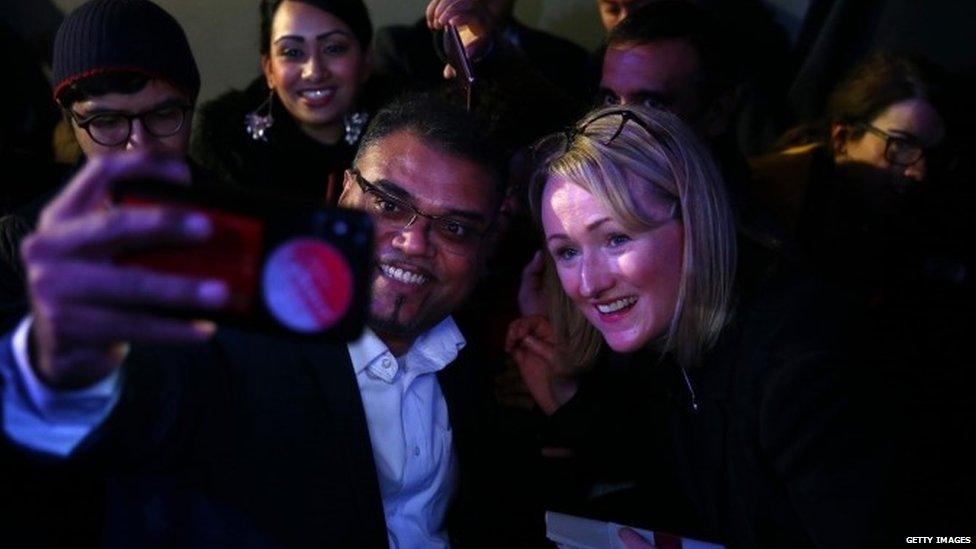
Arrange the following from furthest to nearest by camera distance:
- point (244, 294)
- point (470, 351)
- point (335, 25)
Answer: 1. point (335, 25)
2. point (470, 351)
3. point (244, 294)

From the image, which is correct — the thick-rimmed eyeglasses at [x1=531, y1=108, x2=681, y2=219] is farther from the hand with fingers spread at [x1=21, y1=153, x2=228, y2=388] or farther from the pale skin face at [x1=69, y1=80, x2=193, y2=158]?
the hand with fingers spread at [x1=21, y1=153, x2=228, y2=388]

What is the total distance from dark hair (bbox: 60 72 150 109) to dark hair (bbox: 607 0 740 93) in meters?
1.28

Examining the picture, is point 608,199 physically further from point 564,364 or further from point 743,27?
point 743,27

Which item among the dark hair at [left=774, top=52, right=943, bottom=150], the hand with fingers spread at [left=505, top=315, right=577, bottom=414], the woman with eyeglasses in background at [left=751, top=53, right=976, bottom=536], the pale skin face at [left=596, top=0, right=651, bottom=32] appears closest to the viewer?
the hand with fingers spread at [left=505, top=315, right=577, bottom=414]

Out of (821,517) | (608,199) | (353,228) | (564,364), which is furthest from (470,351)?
(353,228)

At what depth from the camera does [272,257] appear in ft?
3.01

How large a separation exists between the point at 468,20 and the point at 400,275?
100 centimetres

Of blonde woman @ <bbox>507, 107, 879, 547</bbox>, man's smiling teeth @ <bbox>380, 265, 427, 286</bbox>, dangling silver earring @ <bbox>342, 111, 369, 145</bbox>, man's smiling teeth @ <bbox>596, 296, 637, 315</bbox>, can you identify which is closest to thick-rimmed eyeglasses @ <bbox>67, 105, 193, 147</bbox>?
man's smiling teeth @ <bbox>380, 265, 427, 286</bbox>

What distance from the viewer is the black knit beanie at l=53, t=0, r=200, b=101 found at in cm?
201

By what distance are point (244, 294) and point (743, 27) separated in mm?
3106

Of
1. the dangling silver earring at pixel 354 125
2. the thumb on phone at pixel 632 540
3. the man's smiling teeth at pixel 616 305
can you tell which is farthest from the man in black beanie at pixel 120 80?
the thumb on phone at pixel 632 540

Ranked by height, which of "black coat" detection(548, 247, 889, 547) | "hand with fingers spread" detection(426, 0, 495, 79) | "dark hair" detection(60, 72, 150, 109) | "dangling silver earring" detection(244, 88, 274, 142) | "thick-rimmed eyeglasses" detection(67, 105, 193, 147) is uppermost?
"hand with fingers spread" detection(426, 0, 495, 79)

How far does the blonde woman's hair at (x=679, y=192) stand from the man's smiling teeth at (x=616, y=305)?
9 centimetres

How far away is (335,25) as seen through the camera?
266 cm
